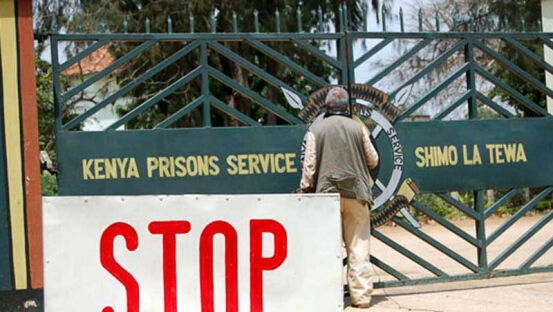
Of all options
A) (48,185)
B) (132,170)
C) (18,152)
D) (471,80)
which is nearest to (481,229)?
(471,80)

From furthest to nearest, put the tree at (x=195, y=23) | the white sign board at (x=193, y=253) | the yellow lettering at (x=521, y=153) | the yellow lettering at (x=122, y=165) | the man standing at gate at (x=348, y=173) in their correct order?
1. the tree at (x=195, y=23)
2. the yellow lettering at (x=521, y=153)
3. the yellow lettering at (x=122, y=165)
4. the man standing at gate at (x=348, y=173)
5. the white sign board at (x=193, y=253)

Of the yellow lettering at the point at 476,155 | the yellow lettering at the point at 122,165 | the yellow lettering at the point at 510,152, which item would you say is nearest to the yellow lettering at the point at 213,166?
the yellow lettering at the point at 122,165

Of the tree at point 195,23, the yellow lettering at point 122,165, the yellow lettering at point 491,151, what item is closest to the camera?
the yellow lettering at point 122,165

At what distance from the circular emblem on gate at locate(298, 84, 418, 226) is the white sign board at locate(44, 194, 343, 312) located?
2432 mm

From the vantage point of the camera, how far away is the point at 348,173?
20.8 feet

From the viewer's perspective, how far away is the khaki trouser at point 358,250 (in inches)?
256

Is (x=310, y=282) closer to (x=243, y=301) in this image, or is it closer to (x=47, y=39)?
(x=243, y=301)

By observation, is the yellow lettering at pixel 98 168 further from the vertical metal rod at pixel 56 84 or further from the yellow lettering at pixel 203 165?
the yellow lettering at pixel 203 165

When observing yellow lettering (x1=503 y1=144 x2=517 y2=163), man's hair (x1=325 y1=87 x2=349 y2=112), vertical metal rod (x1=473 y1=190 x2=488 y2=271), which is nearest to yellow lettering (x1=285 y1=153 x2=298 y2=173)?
man's hair (x1=325 y1=87 x2=349 y2=112)

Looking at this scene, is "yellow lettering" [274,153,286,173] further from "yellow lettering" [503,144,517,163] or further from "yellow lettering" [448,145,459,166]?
"yellow lettering" [503,144,517,163]

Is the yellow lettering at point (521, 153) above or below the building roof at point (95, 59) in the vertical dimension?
below

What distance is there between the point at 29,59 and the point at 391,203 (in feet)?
11.3

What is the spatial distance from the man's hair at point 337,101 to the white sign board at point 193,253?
6.02 ft

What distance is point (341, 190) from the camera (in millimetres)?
6383
